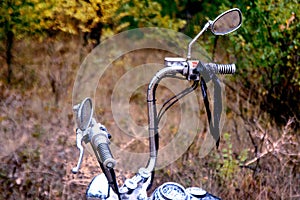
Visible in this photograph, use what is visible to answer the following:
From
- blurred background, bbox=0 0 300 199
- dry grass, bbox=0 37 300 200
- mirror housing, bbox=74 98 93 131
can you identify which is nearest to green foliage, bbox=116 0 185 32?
blurred background, bbox=0 0 300 199

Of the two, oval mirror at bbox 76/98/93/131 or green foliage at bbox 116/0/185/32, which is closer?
oval mirror at bbox 76/98/93/131

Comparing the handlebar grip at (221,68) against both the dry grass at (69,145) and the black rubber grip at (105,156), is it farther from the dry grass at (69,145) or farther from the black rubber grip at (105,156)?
the dry grass at (69,145)

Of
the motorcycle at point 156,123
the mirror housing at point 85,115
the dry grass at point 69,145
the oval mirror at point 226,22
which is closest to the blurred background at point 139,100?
the dry grass at point 69,145

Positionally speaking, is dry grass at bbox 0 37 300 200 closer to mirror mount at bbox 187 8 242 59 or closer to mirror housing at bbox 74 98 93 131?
mirror mount at bbox 187 8 242 59

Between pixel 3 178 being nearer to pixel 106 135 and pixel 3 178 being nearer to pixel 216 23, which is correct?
pixel 106 135

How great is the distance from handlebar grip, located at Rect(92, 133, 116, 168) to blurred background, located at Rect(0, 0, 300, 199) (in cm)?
174

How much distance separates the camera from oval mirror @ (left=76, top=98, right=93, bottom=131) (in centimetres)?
169

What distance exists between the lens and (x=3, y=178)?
3.49 metres

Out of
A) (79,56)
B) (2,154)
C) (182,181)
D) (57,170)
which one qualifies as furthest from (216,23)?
(79,56)

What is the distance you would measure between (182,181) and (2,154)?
138 cm

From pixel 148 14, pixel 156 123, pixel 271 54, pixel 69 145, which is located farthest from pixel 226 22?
pixel 148 14

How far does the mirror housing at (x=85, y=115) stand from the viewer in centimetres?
169

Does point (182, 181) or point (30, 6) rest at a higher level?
point (30, 6)

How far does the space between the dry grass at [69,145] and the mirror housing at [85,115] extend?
1725mm
